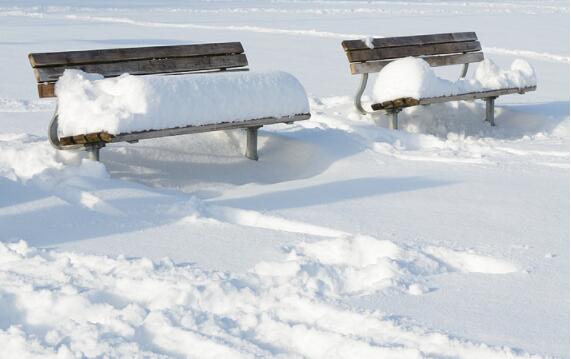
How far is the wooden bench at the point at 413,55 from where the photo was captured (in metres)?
7.02

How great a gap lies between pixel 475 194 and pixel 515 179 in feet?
1.73

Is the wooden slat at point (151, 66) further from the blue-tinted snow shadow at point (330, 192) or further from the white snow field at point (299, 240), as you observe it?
the blue-tinted snow shadow at point (330, 192)

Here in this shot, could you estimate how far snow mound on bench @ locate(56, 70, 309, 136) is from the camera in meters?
5.09

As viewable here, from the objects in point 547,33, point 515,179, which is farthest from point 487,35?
point 515,179

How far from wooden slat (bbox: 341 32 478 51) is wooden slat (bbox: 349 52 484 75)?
14 centimetres

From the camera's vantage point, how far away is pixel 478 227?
4.43 m

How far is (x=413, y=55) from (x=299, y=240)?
4.10 meters

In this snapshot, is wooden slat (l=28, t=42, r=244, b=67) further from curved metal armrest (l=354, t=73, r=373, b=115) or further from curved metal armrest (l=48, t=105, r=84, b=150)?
curved metal armrest (l=354, t=73, r=373, b=115)

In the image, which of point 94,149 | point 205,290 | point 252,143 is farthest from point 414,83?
point 205,290

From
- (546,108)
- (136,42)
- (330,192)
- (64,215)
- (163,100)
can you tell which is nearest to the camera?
(64,215)

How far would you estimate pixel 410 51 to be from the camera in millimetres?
7836

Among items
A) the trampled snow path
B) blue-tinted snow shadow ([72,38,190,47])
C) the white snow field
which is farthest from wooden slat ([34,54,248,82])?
blue-tinted snow shadow ([72,38,190,47])

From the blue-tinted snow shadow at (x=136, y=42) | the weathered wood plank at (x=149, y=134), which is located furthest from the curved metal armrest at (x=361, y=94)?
the blue-tinted snow shadow at (x=136, y=42)

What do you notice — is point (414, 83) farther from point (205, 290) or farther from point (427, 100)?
point (205, 290)
